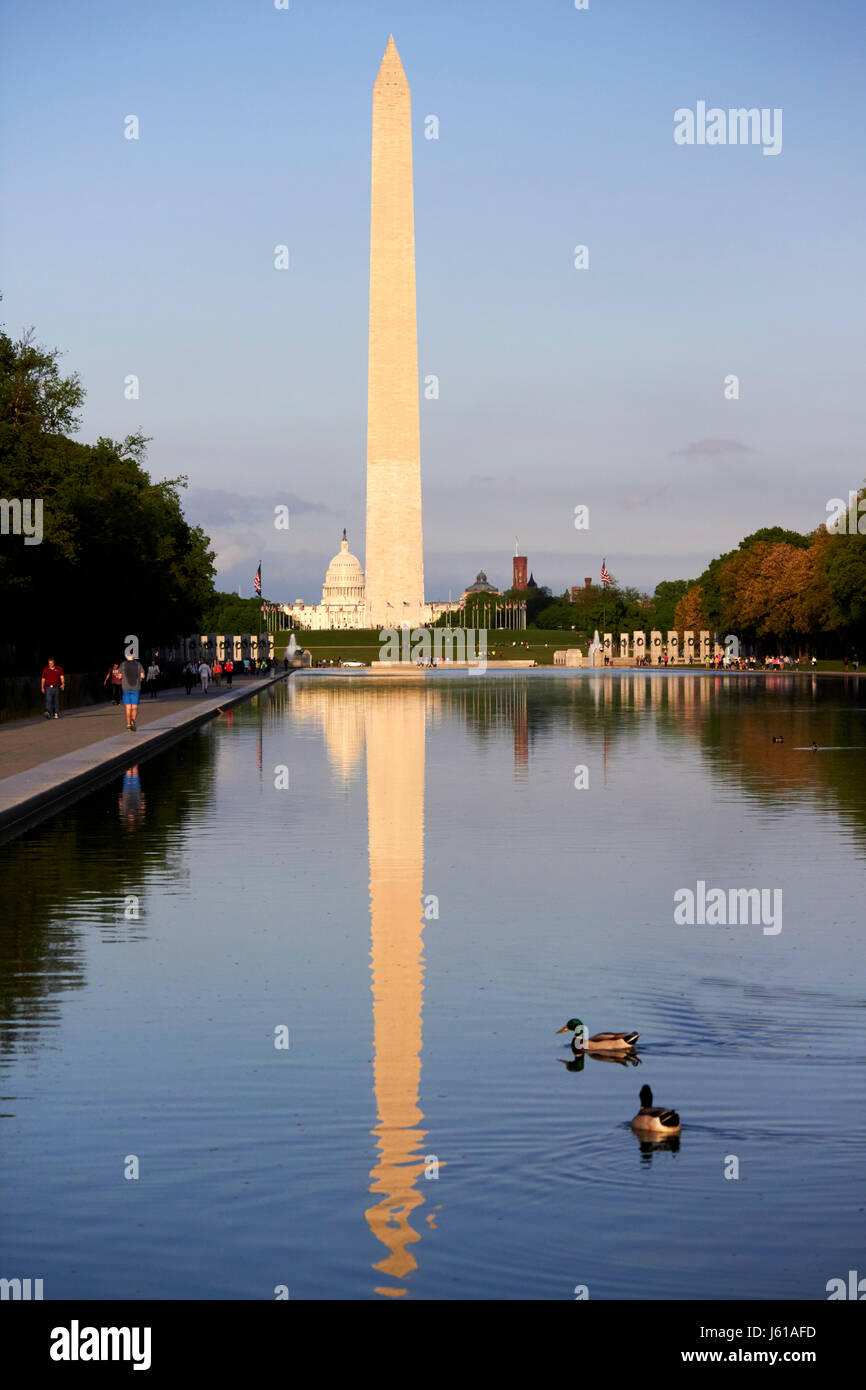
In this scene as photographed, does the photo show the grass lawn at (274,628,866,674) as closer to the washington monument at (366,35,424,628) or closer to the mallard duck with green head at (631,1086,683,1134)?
the washington monument at (366,35,424,628)

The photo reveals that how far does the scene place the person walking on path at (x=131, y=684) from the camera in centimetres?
3844

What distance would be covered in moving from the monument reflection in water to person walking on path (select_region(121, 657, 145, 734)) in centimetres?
614

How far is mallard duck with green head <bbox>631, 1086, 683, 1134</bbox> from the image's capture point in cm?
830

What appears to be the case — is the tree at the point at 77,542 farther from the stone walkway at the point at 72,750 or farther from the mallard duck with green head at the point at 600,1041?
the mallard duck with green head at the point at 600,1041

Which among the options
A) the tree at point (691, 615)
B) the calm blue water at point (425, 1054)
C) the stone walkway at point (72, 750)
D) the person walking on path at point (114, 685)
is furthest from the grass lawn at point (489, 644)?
the calm blue water at point (425, 1054)

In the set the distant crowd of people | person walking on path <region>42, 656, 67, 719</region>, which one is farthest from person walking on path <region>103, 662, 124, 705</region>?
person walking on path <region>42, 656, 67, 719</region>

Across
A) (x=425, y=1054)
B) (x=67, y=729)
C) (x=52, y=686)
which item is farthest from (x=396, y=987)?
Result: (x=52, y=686)

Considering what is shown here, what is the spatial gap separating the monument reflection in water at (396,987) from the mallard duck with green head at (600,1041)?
0.84 meters

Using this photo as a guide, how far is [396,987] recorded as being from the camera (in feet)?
39.0

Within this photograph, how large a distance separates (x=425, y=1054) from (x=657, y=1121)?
6.58 ft

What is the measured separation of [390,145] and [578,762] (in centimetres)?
7825

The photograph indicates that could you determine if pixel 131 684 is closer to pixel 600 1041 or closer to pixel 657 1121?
pixel 600 1041

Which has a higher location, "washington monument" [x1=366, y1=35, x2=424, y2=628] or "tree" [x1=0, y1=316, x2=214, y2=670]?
"washington monument" [x1=366, y1=35, x2=424, y2=628]
